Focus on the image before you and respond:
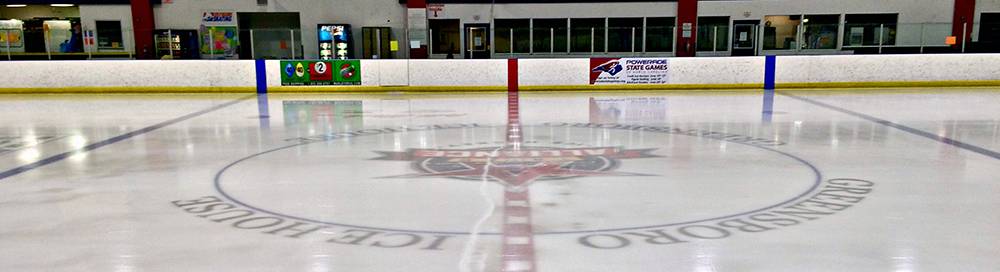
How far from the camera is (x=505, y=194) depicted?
5590 mm

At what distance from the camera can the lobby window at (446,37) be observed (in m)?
25.9

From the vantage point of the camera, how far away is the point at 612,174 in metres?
6.41

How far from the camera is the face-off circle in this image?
4.90 m

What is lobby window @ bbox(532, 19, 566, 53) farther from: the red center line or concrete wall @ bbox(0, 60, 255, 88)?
the red center line

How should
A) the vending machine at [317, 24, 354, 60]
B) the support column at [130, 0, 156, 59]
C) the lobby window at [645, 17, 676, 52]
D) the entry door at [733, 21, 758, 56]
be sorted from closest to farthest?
the entry door at [733, 21, 758, 56] < the lobby window at [645, 17, 676, 52] < the support column at [130, 0, 156, 59] < the vending machine at [317, 24, 354, 60]

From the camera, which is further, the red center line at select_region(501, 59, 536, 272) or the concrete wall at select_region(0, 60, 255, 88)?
the concrete wall at select_region(0, 60, 255, 88)

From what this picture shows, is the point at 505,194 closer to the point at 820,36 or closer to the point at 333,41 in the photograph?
the point at 820,36

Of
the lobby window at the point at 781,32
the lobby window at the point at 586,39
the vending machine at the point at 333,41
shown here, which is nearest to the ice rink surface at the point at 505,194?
the lobby window at the point at 781,32

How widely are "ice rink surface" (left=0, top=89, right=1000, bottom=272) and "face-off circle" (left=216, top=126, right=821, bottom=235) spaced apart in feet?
0.09

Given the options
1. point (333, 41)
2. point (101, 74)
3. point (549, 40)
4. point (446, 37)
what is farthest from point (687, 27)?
point (101, 74)

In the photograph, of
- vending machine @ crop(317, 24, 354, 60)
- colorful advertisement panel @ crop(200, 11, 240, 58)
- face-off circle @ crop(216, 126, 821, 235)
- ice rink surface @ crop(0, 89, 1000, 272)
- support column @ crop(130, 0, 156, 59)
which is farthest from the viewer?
vending machine @ crop(317, 24, 354, 60)

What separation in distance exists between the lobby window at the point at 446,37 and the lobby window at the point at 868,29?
12887mm

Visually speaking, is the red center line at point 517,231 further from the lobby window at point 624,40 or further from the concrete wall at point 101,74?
the lobby window at point 624,40

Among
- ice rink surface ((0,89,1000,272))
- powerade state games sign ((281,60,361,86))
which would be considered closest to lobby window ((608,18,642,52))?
powerade state games sign ((281,60,361,86))
